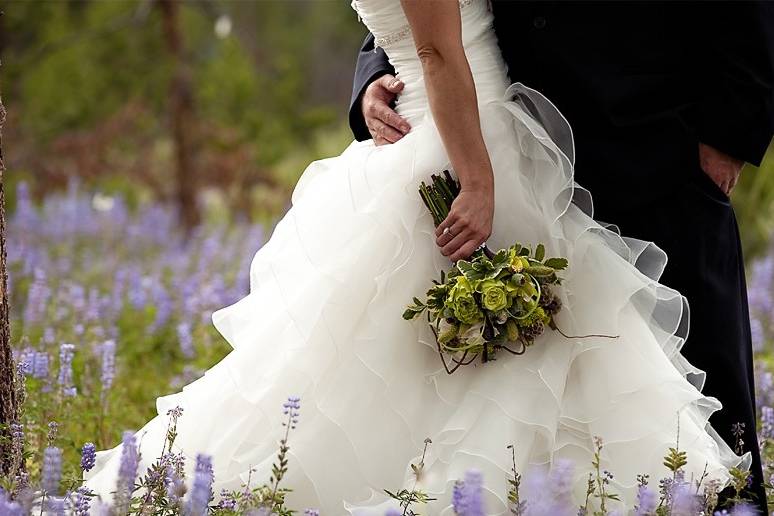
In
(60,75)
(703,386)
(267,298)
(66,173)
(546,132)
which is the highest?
(60,75)

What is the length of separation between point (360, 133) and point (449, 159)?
56 centimetres

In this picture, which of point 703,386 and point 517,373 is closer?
point 517,373

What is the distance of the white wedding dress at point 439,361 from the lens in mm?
2598

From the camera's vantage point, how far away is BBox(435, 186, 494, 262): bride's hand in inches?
102

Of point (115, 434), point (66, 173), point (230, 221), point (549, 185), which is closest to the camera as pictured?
point (549, 185)

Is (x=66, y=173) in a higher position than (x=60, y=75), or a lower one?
lower

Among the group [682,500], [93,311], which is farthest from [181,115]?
[682,500]

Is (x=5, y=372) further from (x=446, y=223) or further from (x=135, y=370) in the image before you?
(x=135, y=370)

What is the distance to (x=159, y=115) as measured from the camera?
1312 centimetres

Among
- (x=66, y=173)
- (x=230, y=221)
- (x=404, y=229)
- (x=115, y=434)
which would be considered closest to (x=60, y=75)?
(x=66, y=173)

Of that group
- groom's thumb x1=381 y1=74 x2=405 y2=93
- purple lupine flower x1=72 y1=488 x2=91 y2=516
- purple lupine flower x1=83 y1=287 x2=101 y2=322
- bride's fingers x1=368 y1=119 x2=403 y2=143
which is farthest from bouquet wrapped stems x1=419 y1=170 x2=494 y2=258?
purple lupine flower x1=83 y1=287 x2=101 y2=322

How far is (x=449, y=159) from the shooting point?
2.66 meters

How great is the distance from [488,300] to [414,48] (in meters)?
0.76

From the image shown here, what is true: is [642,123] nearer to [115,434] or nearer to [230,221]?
[115,434]
